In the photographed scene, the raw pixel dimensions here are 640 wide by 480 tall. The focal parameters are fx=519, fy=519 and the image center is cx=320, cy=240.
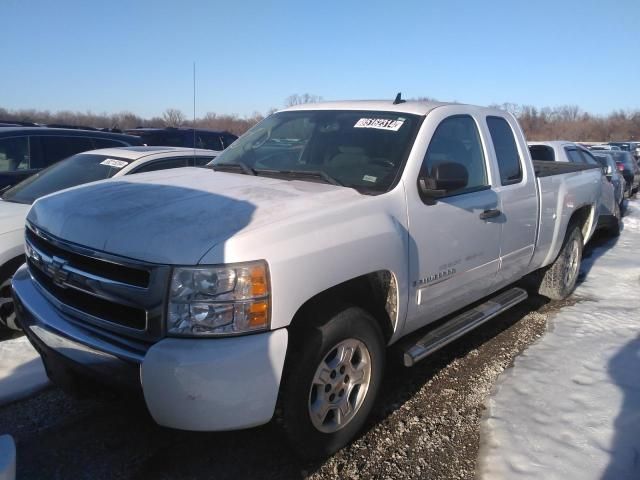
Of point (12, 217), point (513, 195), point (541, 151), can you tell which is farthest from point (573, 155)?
point (12, 217)

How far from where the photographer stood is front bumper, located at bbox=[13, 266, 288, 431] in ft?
7.14

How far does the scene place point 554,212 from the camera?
4828mm

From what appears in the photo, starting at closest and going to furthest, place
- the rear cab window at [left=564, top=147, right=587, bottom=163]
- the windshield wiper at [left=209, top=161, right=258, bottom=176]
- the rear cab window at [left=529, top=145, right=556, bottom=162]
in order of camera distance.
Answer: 1. the windshield wiper at [left=209, top=161, right=258, bottom=176]
2. the rear cab window at [left=529, top=145, right=556, bottom=162]
3. the rear cab window at [left=564, top=147, right=587, bottom=163]

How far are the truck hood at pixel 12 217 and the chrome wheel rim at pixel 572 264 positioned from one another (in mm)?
5258

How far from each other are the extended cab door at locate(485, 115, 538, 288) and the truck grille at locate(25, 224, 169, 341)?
2715 mm

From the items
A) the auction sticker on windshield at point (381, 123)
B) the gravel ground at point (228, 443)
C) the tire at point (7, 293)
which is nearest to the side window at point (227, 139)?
the tire at point (7, 293)

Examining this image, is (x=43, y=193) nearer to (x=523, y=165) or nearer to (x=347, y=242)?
(x=347, y=242)

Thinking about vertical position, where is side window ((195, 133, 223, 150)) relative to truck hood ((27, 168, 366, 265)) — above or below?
above

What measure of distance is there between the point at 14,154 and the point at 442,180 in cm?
573

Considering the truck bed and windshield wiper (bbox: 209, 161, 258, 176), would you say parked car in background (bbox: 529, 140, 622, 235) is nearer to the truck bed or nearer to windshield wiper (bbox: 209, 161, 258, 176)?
the truck bed

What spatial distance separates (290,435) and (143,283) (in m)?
1.05

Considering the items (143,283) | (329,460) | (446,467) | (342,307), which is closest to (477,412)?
(446,467)

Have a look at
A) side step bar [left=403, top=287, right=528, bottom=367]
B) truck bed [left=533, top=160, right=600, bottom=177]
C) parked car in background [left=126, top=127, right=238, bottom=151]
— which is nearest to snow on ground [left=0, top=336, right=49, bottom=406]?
side step bar [left=403, top=287, right=528, bottom=367]

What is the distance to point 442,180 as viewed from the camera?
10.3ft
